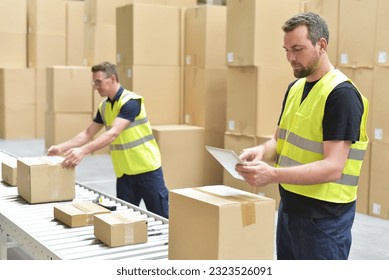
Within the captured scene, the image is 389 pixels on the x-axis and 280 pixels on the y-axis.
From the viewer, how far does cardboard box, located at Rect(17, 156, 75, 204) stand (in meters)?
2.91

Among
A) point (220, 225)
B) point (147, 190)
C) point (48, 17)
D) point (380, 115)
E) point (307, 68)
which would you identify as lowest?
point (147, 190)

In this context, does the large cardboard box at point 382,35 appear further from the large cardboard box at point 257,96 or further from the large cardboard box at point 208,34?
the large cardboard box at point 208,34

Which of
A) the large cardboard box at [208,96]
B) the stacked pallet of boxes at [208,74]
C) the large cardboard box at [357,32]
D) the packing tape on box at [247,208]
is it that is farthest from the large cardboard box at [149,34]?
the packing tape on box at [247,208]

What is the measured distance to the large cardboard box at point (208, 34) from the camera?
20.1ft

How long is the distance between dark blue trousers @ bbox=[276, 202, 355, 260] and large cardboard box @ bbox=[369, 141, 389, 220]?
302cm

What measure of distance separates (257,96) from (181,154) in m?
1.21

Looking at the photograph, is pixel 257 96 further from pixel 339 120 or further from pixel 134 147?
pixel 339 120

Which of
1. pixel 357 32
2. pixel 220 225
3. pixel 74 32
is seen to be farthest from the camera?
pixel 74 32

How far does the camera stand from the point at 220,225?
66.0 inches

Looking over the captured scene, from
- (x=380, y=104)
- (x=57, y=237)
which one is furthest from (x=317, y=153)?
(x=380, y=104)

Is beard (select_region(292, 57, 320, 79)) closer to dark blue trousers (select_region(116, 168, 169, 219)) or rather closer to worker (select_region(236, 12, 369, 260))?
worker (select_region(236, 12, 369, 260))

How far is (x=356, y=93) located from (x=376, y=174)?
324 cm
